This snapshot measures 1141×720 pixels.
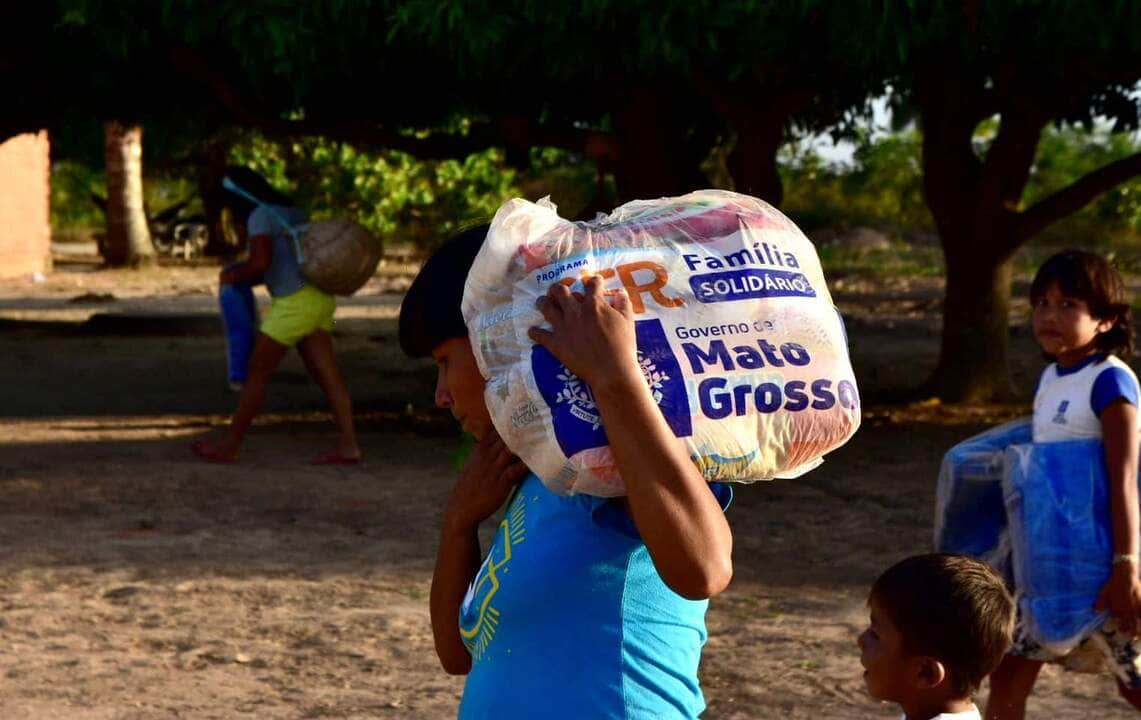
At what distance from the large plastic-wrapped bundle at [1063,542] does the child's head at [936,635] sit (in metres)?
1.52

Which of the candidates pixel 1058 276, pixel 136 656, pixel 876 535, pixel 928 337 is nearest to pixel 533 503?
pixel 1058 276

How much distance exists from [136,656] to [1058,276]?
3192 mm

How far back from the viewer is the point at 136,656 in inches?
214

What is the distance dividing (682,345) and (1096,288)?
2.32 meters

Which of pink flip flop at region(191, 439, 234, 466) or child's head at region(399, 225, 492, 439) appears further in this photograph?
pink flip flop at region(191, 439, 234, 466)

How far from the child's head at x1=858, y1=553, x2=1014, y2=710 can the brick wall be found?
23.2 m

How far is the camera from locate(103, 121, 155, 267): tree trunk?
1058 inches

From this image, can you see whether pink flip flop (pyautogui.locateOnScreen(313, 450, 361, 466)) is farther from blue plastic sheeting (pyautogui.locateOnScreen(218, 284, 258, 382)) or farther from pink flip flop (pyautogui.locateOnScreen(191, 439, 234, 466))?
blue plastic sheeting (pyautogui.locateOnScreen(218, 284, 258, 382))

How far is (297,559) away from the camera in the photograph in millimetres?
6816

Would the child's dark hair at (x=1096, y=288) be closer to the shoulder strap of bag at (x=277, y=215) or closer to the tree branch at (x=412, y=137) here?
the shoulder strap of bag at (x=277, y=215)

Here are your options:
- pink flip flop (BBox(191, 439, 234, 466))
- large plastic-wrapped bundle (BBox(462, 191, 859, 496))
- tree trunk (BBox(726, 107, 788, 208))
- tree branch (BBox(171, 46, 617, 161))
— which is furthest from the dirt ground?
large plastic-wrapped bundle (BBox(462, 191, 859, 496))

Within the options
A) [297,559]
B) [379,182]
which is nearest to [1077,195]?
[297,559]

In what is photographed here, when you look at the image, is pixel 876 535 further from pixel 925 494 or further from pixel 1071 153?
pixel 1071 153

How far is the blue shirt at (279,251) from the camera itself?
340 inches
